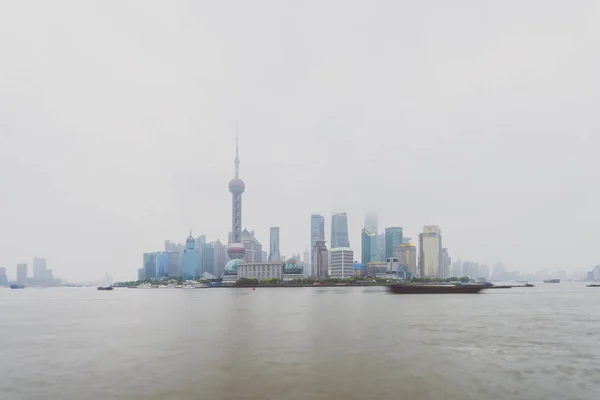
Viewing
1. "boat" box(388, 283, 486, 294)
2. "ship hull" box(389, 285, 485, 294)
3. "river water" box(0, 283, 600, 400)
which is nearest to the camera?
"river water" box(0, 283, 600, 400)

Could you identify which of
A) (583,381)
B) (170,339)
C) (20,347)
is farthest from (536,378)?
(20,347)

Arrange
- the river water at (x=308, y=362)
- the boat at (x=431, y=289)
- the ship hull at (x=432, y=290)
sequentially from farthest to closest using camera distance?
the boat at (x=431, y=289), the ship hull at (x=432, y=290), the river water at (x=308, y=362)

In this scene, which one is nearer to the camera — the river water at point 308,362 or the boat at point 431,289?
the river water at point 308,362

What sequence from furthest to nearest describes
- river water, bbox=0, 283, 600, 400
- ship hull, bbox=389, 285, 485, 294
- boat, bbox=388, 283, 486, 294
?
boat, bbox=388, 283, 486, 294 < ship hull, bbox=389, 285, 485, 294 < river water, bbox=0, 283, 600, 400

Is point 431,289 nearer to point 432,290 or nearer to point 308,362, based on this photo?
point 432,290

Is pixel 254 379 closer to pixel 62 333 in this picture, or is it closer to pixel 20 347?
pixel 20 347

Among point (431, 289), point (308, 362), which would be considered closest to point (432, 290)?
point (431, 289)

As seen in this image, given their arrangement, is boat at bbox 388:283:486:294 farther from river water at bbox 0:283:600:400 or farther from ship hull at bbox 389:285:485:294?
river water at bbox 0:283:600:400

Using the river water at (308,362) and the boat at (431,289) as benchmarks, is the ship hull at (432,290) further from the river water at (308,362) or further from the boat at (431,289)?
the river water at (308,362)

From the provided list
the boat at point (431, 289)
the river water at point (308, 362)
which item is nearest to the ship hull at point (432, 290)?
the boat at point (431, 289)

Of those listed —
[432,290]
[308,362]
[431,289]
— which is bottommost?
[432,290]

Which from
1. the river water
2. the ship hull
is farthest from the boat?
the river water
